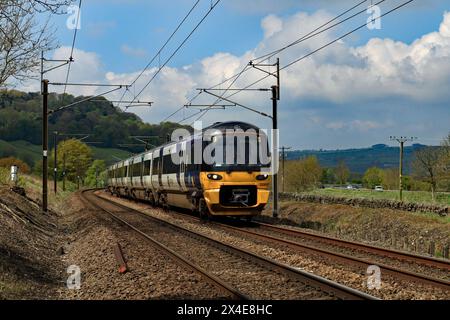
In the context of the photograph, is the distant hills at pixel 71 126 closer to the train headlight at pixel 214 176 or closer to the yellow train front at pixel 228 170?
the yellow train front at pixel 228 170

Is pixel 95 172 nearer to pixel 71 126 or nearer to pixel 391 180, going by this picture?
pixel 71 126

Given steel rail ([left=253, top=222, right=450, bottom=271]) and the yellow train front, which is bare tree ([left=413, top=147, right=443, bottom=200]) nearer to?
the yellow train front

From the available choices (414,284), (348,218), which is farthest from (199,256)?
(348,218)

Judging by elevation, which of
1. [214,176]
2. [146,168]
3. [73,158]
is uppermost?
[73,158]

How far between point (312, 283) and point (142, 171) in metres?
26.0

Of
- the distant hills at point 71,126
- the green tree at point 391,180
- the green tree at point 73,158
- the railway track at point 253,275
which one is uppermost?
the distant hills at point 71,126

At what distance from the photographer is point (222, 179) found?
1934 centimetres

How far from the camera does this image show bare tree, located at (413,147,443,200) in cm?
5339

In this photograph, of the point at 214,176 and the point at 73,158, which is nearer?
the point at 214,176

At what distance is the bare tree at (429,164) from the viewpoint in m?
53.4

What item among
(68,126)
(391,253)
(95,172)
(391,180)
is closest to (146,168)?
(391,253)

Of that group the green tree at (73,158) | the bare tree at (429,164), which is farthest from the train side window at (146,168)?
the green tree at (73,158)

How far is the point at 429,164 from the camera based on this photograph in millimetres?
59094

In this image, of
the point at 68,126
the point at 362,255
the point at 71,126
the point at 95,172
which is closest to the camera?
the point at 362,255
